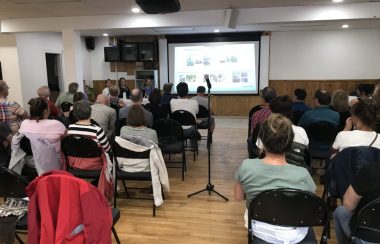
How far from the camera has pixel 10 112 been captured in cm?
361

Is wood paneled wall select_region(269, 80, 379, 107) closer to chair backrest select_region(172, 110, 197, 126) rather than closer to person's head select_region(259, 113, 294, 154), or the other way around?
chair backrest select_region(172, 110, 197, 126)

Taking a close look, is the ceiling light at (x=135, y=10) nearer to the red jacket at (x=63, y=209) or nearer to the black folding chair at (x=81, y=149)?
the black folding chair at (x=81, y=149)

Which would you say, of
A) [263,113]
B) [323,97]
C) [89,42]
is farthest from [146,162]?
[89,42]

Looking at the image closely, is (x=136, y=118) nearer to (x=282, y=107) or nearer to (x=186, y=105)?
(x=282, y=107)

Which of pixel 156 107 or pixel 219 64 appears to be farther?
pixel 219 64

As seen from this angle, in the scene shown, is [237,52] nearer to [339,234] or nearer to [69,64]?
[69,64]

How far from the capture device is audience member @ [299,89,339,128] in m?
3.60

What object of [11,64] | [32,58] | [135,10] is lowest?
[11,64]

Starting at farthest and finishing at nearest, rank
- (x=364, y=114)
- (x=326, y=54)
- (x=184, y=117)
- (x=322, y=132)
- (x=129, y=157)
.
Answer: (x=326, y=54) < (x=184, y=117) < (x=322, y=132) < (x=129, y=157) < (x=364, y=114)

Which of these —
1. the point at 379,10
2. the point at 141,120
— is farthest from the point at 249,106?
the point at 141,120

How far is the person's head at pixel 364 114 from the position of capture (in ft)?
Result: 7.47

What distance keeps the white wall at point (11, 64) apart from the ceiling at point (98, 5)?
1407 mm

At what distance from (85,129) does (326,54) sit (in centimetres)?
792

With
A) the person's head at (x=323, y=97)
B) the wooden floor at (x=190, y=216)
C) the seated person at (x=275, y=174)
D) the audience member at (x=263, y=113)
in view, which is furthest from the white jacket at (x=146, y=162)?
the person's head at (x=323, y=97)
